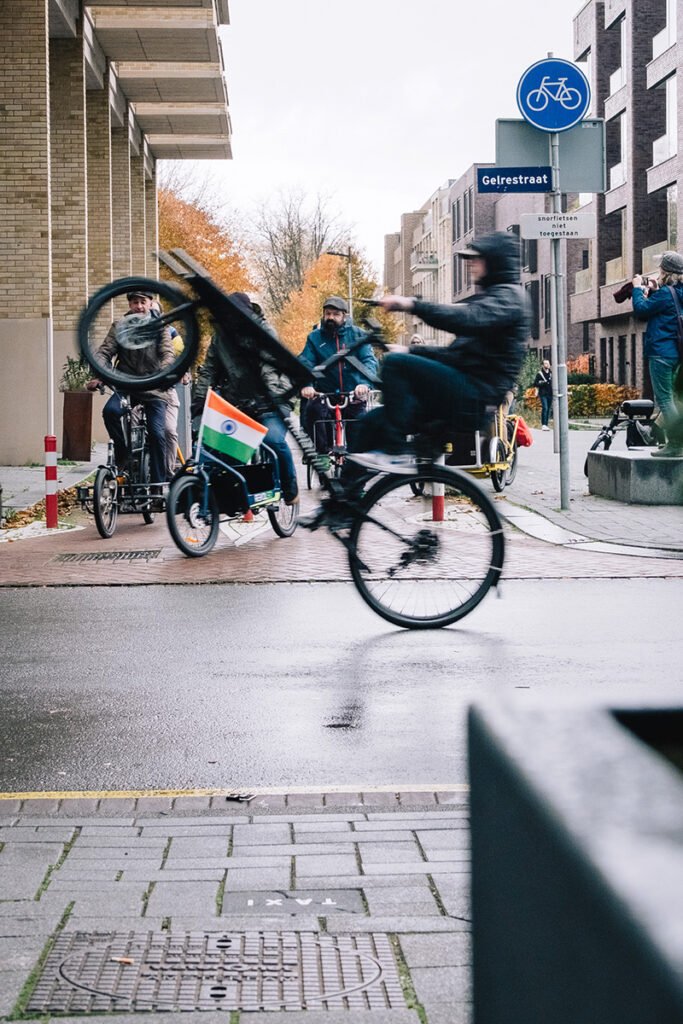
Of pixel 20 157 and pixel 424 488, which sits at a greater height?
pixel 20 157

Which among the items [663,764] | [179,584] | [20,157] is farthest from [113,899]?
[20,157]

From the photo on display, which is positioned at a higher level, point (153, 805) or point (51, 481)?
point (51, 481)

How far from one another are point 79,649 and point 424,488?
189 cm

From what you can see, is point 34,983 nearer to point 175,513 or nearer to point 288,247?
point 175,513

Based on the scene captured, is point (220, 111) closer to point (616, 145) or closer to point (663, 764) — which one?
point (616, 145)

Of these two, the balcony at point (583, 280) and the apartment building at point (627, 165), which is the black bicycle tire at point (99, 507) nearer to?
the apartment building at point (627, 165)

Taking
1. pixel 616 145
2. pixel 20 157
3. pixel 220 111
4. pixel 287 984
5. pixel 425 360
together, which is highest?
pixel 616 145

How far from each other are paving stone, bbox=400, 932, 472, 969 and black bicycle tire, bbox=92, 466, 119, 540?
787 cm

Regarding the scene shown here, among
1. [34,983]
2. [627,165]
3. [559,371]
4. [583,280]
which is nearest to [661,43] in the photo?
[627,165]

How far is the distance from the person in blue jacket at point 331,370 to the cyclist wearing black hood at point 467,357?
14.8 feet

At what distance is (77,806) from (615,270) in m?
49.1

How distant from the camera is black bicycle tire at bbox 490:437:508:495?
1491 centimetres

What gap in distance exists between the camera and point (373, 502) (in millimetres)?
6520

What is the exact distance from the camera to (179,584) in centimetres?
855
